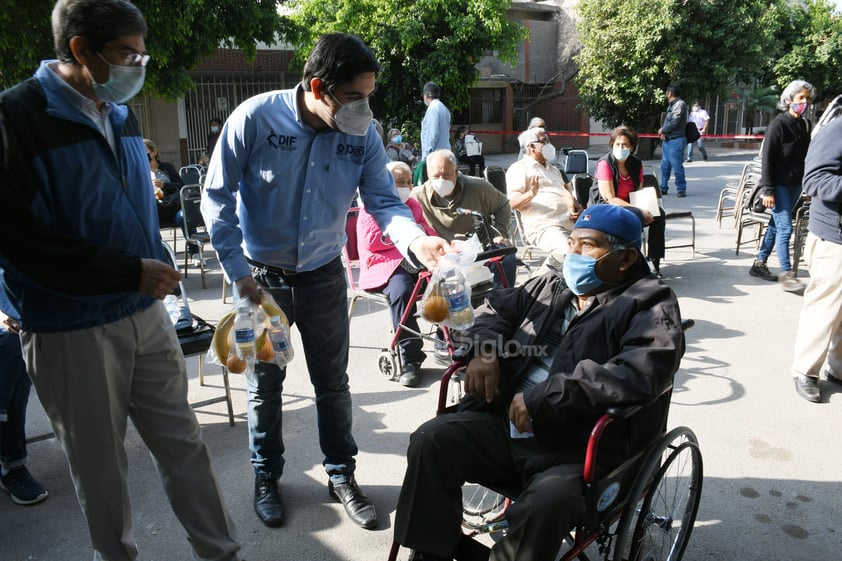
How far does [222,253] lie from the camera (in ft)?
8.68

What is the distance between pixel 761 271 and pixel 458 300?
5377 millimetres

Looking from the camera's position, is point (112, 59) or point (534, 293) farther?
point (534, 293)

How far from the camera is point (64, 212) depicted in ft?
6.66

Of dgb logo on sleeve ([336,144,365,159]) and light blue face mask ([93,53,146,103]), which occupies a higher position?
light blue face mask ([93,53,146,103])

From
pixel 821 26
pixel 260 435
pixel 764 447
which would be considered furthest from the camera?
pixel 821 26

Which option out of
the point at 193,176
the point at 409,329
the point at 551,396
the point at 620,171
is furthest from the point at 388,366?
the point at 193,176

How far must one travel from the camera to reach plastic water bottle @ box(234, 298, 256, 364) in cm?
257

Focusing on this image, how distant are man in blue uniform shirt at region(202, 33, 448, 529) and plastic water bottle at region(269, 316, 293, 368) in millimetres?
145

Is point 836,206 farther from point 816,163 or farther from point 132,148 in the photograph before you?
point 132,148

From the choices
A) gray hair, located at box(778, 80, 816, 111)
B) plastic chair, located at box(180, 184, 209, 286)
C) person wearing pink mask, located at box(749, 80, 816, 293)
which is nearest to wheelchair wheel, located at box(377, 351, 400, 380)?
plastic chair, located at box(180, 184, 209, 286)

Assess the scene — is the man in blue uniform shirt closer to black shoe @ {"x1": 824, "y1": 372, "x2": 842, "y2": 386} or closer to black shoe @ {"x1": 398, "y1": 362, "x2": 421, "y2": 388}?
black shoe @ {"x1": 398, "y1": 362, "x2": 421, "y2": 388}

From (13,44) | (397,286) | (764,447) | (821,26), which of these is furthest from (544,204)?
(821,26)

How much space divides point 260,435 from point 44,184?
1.52m

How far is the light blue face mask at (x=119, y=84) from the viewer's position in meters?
2.02
